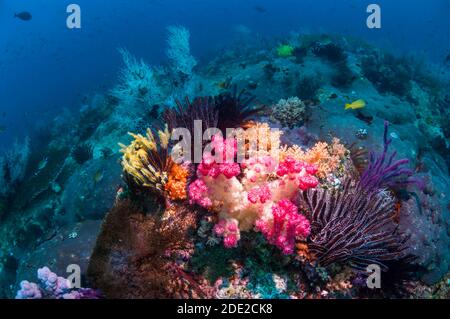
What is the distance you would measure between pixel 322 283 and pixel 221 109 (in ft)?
11.2

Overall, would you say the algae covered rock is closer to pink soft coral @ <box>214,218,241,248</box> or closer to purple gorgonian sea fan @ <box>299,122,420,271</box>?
pink soft coral @ <box>214,218,241,248</box>

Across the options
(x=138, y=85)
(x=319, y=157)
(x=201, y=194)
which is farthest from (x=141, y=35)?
(x=201, y=194)

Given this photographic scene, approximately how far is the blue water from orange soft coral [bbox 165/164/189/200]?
2778 cm

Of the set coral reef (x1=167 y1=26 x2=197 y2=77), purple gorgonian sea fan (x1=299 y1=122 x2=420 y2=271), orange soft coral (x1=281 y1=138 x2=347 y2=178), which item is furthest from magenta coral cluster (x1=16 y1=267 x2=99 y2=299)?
coral reef (x1=167 y1=26 x2=197 y2=77)

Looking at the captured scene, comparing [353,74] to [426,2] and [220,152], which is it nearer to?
[220,152]

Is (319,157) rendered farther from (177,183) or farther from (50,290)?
(50,290)

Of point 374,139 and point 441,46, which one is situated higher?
point 441,46

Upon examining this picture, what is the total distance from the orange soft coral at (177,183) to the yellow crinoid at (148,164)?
7 cm

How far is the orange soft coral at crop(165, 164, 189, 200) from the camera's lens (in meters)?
4.30

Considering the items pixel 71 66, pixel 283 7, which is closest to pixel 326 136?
pixel 71 66

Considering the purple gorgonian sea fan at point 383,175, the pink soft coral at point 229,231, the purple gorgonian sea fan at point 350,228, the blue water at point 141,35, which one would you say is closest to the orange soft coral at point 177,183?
the pink soft coral at point 229,231

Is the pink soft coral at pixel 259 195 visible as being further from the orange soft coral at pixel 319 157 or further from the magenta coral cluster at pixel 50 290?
the magenta coral cluster at pixel 50 290

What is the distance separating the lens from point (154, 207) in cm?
438

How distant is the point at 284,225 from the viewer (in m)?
3.71
